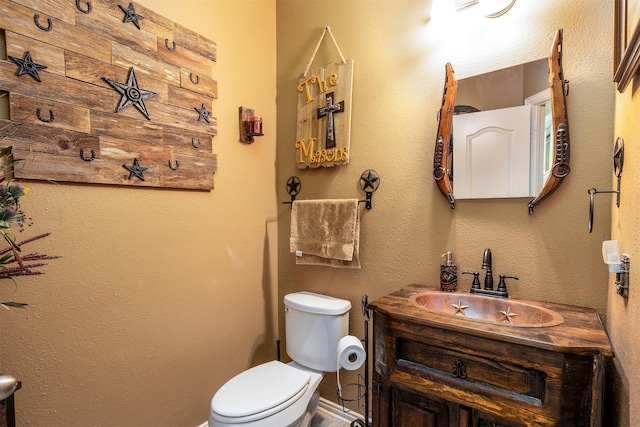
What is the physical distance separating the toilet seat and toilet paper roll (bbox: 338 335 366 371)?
192 millimetres

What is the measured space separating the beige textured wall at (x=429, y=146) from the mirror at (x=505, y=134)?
0.05 meters

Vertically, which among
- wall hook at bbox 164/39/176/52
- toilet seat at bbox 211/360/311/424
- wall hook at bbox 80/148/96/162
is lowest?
toilet seat at bbox 211/360/311/424

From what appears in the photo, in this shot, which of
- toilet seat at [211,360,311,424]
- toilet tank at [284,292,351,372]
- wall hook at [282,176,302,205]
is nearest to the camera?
toilet seat at [211,360,311,424]

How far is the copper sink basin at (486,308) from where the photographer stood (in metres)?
1.24

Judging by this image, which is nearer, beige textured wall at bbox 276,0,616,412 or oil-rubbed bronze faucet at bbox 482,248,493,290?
beige textured wall at bbox 276,0,616,412

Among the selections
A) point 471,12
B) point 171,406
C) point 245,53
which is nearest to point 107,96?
point 245,53

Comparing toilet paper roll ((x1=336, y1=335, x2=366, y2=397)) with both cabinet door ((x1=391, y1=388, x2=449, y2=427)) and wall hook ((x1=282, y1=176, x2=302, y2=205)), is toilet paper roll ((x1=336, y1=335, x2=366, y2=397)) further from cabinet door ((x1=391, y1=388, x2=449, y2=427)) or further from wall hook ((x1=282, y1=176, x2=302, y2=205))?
wall hook ((x1=282, y1=176, x2=302, y2=205))

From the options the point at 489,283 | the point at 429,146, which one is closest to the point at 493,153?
the point at 429,146

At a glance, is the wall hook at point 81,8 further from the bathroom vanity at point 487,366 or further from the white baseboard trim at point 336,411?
the white baseboard trim at point 336,411

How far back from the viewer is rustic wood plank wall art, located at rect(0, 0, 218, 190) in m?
1.19

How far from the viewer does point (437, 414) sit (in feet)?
3.74

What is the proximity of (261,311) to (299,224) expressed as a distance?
65 centimetres

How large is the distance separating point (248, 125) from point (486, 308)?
1.54m

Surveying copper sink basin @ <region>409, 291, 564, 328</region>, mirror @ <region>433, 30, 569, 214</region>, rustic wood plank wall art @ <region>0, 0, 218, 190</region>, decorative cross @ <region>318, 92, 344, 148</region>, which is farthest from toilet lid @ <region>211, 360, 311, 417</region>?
decorative cross @ <region>318, 92, 344, 148</region>
